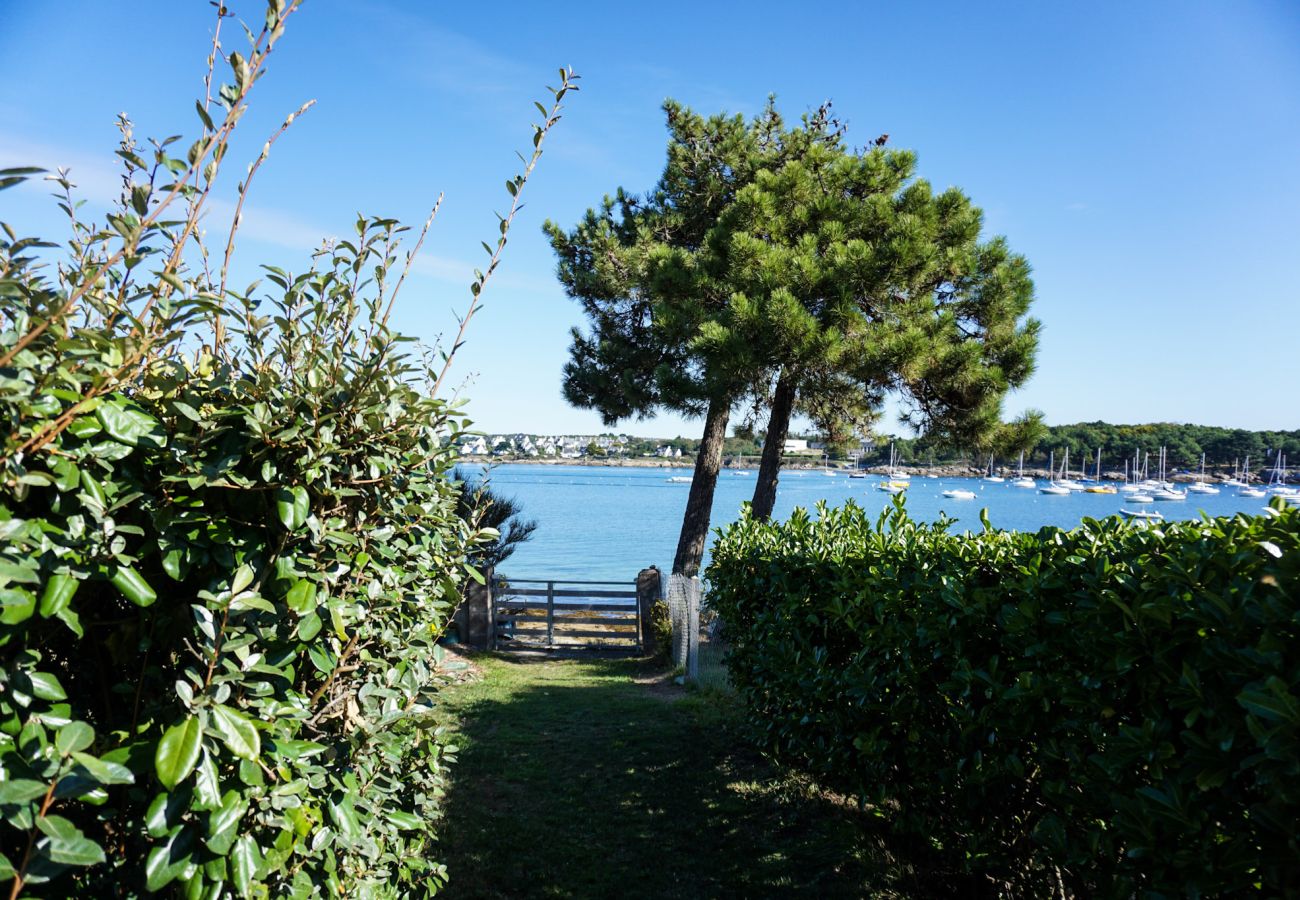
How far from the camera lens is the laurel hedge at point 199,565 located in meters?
1.46

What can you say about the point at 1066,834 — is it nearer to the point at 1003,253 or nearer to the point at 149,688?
the point at 149,688

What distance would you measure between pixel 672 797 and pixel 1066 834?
3.66m

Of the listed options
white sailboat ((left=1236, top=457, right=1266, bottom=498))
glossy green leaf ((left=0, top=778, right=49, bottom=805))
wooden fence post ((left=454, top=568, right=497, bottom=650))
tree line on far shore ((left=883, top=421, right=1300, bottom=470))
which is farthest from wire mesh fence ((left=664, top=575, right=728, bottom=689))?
white sailboat ((left=1236, top=457, right=1266, bottom=498))

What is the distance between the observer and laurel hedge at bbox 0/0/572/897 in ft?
4.80

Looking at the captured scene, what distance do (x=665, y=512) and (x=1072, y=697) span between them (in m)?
69.5

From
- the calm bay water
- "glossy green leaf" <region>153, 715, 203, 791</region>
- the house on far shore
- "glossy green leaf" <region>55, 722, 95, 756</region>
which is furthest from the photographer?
the calm bay water

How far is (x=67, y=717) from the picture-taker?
1.55 m

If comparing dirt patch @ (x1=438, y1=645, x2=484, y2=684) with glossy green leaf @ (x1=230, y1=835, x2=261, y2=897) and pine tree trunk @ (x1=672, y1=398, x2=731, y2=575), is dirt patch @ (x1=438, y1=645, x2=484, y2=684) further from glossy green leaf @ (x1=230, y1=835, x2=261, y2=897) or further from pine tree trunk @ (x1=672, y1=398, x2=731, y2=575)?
pine tree trunk @ (x1=672, y1=398, x2=731, y2=575)

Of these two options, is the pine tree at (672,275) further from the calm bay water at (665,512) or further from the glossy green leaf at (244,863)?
the glossy green leaf at (244,863)

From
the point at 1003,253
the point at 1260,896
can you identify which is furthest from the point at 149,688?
the point at 1003,253

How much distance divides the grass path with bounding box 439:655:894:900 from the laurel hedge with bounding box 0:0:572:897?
2.37 m

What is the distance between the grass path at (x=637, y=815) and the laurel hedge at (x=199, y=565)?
2374 mm

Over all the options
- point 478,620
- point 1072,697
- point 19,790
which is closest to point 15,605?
point 19,790

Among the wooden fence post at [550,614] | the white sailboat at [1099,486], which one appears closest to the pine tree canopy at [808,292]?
the wooden fence post at [550,614]
